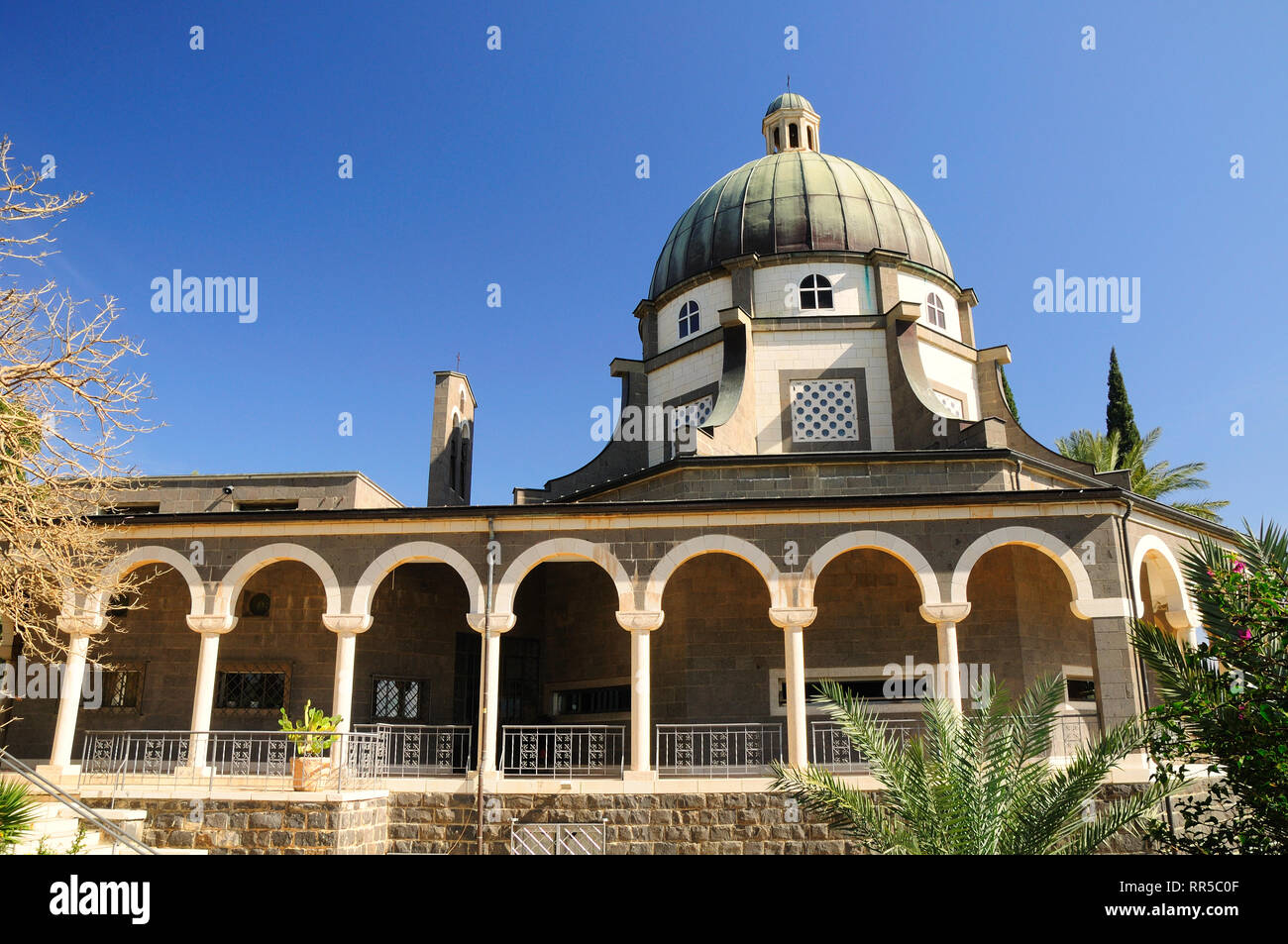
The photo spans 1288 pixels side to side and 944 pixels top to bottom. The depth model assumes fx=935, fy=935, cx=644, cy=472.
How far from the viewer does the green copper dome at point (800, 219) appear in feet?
76.0

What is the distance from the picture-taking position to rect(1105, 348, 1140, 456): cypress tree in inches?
1356

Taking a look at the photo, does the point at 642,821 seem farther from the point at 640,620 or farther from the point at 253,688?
the point at 253,688

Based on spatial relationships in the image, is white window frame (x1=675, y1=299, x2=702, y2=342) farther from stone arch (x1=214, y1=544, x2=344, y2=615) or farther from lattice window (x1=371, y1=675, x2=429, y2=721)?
stone arch (x1=214, y1=544, x2=344, y2=615)

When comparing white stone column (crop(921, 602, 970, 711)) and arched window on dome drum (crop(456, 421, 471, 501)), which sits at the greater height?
arched window on dome drum (crop(456, 421, 471, 501))

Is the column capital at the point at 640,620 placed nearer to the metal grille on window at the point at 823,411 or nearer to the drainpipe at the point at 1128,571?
the drainpipe at the point at 1128,571

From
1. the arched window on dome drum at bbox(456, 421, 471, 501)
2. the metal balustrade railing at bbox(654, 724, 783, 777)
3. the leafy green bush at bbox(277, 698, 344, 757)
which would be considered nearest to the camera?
the leafy green bush at bbox(277, 698, 344, 757)

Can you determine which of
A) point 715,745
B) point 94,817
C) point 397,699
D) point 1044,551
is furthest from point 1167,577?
point 94,817

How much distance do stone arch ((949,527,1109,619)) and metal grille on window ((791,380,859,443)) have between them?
6653 millimetres

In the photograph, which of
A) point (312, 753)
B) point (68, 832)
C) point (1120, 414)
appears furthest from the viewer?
point (1120, 414)

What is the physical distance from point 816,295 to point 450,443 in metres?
9.69

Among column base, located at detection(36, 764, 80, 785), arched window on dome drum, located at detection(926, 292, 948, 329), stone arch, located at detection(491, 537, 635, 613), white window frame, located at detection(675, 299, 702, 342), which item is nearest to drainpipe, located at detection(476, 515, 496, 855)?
stone arch, located at detection(491, 537, 635, 613)

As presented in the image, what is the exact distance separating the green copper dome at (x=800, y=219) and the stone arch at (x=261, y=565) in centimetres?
1250

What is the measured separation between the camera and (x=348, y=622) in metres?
15.5
